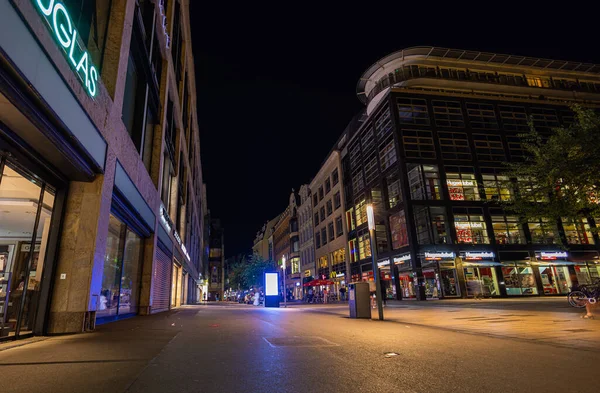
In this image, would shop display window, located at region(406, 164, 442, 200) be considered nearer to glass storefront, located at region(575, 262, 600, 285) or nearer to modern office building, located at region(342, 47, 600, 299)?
modern office building, located at region(342, 47, 600, 299)

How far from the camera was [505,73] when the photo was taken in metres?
40.8

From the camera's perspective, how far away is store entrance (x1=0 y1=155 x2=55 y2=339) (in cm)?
696

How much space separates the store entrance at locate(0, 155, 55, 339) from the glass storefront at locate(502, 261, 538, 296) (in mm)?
Result: 34919

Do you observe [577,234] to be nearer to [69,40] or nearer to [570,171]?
[570,171]

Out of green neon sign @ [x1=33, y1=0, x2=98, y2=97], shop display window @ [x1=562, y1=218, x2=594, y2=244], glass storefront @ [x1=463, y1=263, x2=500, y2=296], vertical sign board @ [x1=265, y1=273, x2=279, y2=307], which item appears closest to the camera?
green neon sign @ [x1=33, y1=0, x2=98, y2=97]

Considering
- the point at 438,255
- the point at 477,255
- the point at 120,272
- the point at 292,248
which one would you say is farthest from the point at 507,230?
the point at 292,248

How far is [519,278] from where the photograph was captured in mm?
32281

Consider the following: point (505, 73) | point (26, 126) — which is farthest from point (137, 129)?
point (505, 73)

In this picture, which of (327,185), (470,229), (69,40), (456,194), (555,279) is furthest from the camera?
(327,185)

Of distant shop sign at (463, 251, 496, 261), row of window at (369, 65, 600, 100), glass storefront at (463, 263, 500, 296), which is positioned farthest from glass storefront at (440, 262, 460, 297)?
row of window at (369, 65, 600, 100)

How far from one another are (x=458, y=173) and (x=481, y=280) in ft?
34.2

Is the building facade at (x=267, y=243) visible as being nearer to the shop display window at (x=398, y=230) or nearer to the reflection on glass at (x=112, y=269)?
the shop display window at (x=398, y=230)

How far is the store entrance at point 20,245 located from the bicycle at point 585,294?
601 inches

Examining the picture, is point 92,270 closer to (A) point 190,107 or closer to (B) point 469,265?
(A) point 190,107
